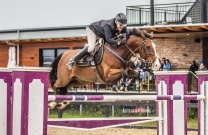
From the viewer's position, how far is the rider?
35.3 ft

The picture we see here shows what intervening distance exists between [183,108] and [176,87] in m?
0.29

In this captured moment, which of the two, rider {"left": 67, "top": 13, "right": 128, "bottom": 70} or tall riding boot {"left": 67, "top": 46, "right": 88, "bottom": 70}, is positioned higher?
rider {"left": 67, "top": 13, "right": 128, "bottom": 70}

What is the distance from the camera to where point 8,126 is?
537 cm

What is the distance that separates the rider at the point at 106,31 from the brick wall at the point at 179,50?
13.3 meters

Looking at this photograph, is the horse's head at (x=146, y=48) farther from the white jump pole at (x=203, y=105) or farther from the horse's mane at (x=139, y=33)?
the white jump pole at (x=203, y=105)

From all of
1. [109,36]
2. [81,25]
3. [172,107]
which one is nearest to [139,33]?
[109,36]

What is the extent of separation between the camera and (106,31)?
10961 millimetres

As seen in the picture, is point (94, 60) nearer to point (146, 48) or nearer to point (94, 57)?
point (94, 57)

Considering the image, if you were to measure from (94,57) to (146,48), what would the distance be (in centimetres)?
119

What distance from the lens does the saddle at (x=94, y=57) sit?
11.5 m

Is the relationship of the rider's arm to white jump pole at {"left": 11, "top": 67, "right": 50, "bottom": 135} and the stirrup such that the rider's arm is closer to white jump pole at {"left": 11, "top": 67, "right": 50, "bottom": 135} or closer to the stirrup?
the stirrup

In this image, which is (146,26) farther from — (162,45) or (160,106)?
(160,106)

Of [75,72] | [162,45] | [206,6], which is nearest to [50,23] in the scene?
[162,45]

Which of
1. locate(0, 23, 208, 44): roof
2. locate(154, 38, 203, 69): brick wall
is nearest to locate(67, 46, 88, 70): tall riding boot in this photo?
locate(0, 23, 208, 44): roof
